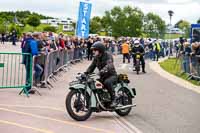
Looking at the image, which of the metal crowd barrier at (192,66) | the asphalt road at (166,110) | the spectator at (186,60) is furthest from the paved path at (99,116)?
the spectator at (186,60)

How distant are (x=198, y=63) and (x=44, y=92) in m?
8.03

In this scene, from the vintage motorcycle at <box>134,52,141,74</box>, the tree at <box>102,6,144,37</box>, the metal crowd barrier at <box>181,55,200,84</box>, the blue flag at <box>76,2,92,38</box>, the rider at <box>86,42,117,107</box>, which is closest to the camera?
the rider at <box>86,42,117,107</box>

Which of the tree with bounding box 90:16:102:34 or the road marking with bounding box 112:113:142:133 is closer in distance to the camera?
the road marking with bounding box 112:113:142:133

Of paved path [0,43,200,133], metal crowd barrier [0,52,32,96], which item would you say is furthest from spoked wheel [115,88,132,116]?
metal crowd barrier [0,52,32,96]

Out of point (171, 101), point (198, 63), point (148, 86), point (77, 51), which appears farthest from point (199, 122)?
point (77, 51)

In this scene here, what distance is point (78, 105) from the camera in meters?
11.0

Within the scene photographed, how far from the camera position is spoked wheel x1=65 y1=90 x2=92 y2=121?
10906 mm

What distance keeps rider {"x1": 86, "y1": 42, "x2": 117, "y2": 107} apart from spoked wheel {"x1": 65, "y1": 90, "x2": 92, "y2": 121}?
64 cm

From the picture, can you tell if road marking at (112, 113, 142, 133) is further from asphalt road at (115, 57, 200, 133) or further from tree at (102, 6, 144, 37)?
tree at (102, 6, 144, 37)

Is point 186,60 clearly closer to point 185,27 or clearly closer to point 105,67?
point 105,67

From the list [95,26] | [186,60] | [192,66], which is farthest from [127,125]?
[95,26]

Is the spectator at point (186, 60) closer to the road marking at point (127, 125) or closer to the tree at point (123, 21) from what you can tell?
the road marking at point (127, 125)

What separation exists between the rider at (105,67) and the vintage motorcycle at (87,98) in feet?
0.40

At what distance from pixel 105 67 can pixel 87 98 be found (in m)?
0.85
